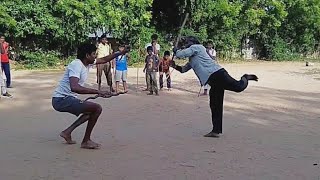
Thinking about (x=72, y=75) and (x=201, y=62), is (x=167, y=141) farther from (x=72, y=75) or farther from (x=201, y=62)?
(x=72, y=75)

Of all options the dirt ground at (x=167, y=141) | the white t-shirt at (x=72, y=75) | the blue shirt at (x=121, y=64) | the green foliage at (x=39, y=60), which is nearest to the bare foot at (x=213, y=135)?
the dirt ground at (x=167, y=141)

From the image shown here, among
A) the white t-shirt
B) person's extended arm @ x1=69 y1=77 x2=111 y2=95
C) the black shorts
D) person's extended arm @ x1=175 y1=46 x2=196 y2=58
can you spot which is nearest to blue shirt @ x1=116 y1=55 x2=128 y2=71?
person's extended arm @ x1=175 y1=46 x2=196 y2=58

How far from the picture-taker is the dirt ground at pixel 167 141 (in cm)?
545

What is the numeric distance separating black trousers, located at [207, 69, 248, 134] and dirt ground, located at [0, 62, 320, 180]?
1.06 ft

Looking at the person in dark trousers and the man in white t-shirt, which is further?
the person in dark trousers

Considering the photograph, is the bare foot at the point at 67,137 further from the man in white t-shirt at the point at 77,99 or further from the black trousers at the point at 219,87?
the black trousers at the point at 219,87

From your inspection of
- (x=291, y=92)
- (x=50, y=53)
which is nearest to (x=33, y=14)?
(x=50, y=53)

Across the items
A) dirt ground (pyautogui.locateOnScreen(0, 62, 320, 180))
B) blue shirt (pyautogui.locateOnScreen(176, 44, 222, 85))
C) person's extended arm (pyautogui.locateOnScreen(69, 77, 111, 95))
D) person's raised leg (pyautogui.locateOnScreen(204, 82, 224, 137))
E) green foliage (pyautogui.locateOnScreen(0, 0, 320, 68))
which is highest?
green foliage (pyautogui.locateOnScreen(0, 0, 320, 68))

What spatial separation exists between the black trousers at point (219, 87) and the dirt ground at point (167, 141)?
0.32m

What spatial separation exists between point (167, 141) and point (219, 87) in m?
1.22

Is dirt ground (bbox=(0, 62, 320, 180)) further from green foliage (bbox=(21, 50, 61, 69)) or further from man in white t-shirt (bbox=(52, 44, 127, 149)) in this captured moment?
green foliage (bbox=(21, 50, 61, 69))

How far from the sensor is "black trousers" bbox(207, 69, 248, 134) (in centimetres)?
734

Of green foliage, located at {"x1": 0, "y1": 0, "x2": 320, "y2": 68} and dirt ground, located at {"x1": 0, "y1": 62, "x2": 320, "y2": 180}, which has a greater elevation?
green foliage, located at {"x1": 0, "y1": 0, "x2": 320, "y2": 68}

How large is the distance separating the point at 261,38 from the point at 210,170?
84.9 feet
